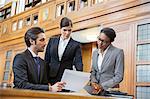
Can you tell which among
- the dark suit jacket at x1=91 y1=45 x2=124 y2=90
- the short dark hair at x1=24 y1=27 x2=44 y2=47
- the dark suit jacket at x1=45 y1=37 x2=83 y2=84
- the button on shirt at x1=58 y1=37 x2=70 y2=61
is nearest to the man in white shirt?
the short dark hair at x1=24 y1=27 x2=44 y2=47

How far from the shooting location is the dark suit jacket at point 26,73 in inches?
69.4

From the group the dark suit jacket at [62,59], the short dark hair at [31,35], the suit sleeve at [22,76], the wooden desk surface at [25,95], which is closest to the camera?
the wooden desk surface at [25,95]

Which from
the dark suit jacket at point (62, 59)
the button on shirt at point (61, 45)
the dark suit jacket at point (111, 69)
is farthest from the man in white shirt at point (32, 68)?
the dark suit jacket at point (111, 69)

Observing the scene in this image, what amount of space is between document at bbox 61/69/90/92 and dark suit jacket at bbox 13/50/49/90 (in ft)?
0.51

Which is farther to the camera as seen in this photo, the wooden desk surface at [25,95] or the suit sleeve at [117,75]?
the suit sleeve at [117,75]

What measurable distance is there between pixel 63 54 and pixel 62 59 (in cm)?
5

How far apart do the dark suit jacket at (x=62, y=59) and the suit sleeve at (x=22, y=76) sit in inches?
20.6

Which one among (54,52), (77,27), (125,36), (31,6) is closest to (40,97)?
(54,52)

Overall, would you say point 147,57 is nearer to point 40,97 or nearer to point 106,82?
point 106,82

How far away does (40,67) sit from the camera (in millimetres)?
2062

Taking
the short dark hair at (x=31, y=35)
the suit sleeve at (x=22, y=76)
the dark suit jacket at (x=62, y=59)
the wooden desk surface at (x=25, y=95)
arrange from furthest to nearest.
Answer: the dark suit jacket at (x=62, y=59), the short dark hair at (x=31, y=35), the suit sleeve at (x=22, y=76), the wooden desk surface at (x=25, y=95)

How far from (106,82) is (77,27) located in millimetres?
3041

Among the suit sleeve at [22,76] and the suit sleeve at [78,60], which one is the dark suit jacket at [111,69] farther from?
the suit sleeve at [22,76]

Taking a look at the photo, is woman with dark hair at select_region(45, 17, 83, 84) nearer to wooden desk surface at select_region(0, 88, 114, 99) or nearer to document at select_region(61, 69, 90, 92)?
document at select_region(61, 69, 90, 92)
